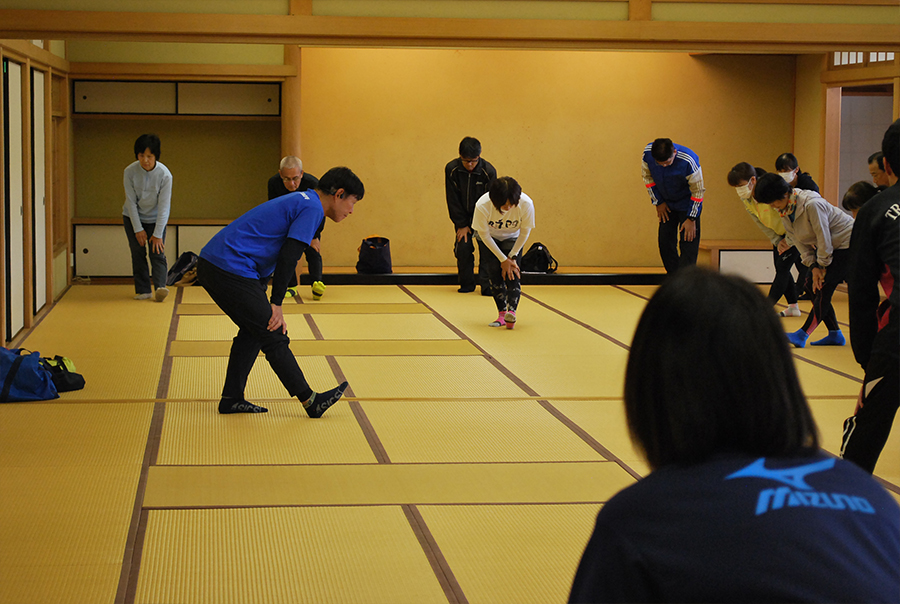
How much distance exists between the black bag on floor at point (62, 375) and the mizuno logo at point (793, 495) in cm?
401

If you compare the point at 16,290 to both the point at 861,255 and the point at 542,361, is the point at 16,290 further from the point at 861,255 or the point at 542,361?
the point at 861,255

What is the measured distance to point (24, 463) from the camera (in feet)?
10.8

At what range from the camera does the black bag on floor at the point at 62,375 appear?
4320mm

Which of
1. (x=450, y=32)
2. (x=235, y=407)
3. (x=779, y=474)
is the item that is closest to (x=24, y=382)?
(x=235, y=407)

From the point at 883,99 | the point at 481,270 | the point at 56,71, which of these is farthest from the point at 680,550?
the point at 883,99

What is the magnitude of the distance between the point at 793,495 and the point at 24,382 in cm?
398

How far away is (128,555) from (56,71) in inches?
242

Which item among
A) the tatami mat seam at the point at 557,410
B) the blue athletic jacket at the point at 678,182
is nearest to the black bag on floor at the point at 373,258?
the tatami mat seam at the point at 557,410

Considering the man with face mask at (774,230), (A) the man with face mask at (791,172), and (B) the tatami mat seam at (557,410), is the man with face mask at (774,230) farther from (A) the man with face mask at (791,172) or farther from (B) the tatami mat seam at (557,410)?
(B) the tatami mat seam at (557,410)

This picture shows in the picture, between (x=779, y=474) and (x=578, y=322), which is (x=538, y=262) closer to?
(x=578, y=322)

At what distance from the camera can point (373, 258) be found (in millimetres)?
8664

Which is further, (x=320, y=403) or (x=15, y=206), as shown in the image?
(x=15, y=206)

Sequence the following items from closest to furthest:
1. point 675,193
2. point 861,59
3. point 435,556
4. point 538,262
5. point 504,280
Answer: point 435,556 < point 504,280 < point 675,193 < point 861,59 < point 538,262

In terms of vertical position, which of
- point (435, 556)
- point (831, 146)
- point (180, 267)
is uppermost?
point (831, 146)
